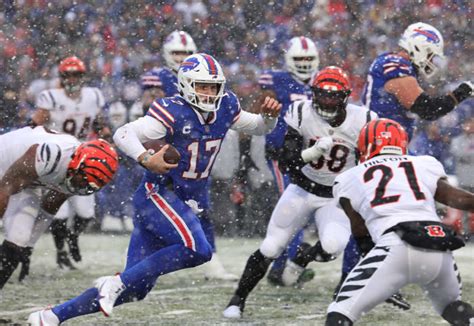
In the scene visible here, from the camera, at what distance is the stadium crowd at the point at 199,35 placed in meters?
11.5

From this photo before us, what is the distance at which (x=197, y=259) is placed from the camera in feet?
17.0

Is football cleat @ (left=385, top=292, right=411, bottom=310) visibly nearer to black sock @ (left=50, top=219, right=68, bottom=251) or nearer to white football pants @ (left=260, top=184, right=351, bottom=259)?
white football pants @ (left=260, top=184, right=351, bottom=259)

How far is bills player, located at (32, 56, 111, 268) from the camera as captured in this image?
27.9ft

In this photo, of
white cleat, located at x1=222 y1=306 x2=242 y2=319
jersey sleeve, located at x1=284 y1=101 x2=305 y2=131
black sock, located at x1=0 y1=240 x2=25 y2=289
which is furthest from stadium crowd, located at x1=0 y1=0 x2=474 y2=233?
black sock, located at x1=0 y1=240 x2=25 y2=289

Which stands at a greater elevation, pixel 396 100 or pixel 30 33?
pixel 30 33

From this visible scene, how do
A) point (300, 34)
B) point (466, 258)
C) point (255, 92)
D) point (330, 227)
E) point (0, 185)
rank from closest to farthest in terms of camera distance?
point (0, 185) → point (330, 227) → point (466, 258) → point (255, 92) → point (300, 34)

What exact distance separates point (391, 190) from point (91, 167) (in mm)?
1624

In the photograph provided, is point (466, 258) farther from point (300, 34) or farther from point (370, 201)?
point (370, 201)

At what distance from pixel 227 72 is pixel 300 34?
3.22ft

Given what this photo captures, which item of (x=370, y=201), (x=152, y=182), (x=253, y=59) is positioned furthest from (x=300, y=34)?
(x=370, y=201)

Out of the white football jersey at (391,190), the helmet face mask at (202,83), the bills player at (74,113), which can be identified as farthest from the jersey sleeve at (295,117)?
the bills player at (74,113)

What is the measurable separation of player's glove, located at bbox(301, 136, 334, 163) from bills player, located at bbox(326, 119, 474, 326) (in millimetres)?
1233

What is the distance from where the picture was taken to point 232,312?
5.90 m

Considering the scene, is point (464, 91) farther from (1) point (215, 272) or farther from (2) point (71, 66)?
(2) point (71, 66)
